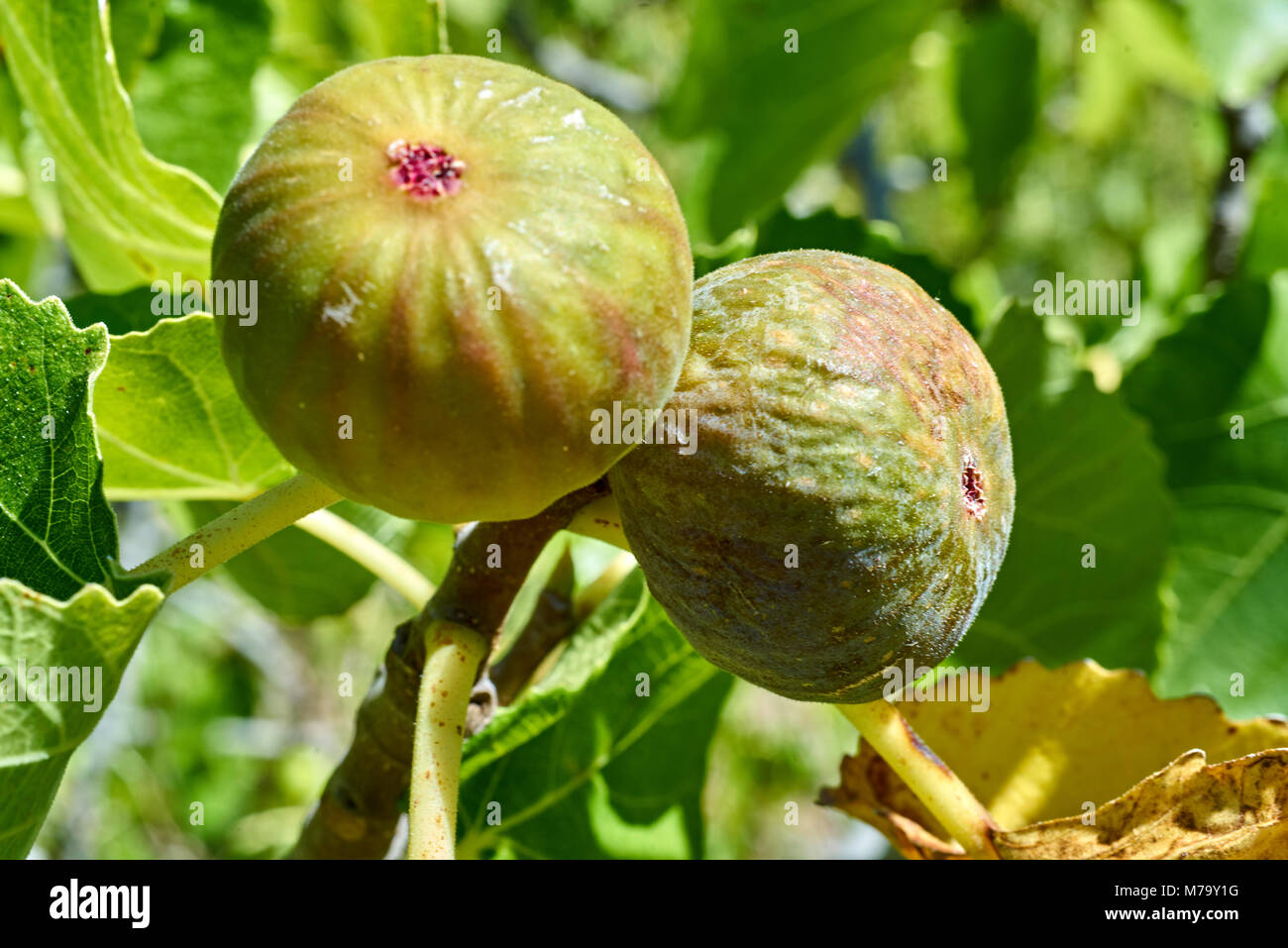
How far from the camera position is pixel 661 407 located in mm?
901

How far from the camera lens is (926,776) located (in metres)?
1.13

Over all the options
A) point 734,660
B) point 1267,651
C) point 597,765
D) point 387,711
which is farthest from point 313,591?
point 1267,651

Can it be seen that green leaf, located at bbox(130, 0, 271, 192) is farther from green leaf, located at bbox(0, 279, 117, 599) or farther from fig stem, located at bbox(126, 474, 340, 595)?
fig stem, located at bbox(126, 474, 340, 595)

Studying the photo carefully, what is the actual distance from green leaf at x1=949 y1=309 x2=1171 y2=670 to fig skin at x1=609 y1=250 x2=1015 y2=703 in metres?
0.59

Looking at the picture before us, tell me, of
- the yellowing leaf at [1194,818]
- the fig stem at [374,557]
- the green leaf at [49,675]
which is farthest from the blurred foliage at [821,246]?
the yellowing leaf at [1194,818]

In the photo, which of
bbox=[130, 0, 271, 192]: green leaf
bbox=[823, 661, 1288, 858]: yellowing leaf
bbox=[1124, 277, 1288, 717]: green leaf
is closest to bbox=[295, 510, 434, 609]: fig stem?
bbox=[823, 661, 1288, 858]: yellowing leaf

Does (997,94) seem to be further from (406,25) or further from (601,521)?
(601,521)

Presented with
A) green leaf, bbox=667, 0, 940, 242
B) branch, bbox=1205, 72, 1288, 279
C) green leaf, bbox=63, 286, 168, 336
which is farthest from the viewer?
green leaf, bbox=667, 0, 940, 242

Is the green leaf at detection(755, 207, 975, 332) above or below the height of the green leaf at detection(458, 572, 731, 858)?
above

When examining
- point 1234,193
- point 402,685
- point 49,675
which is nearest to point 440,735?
point 402,685

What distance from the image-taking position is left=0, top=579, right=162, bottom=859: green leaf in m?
0.89

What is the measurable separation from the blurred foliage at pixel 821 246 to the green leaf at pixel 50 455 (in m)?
0.17

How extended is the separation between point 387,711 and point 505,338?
0.55 metres

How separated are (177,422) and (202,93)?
0.65 metres
